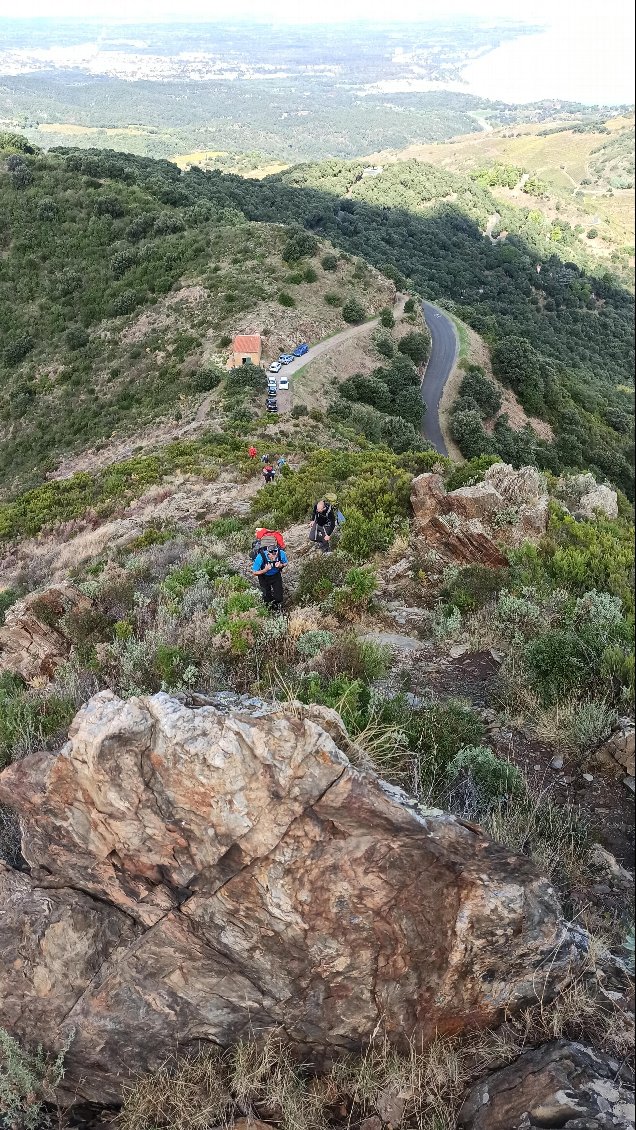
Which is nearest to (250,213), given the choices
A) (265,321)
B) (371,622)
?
(265,321)

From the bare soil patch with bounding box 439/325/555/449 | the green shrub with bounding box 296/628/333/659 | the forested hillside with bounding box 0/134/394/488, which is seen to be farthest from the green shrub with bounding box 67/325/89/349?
the green shrub with bounding box 296/628/333/659

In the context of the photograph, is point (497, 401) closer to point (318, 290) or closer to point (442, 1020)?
point (318, 290)

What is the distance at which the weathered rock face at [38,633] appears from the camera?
866cm

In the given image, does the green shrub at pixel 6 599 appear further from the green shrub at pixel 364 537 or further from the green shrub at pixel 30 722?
the green shrub at pixel 364 537

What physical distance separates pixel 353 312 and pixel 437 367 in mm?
6681

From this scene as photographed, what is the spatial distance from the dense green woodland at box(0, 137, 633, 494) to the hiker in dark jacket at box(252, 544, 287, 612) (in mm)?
24486

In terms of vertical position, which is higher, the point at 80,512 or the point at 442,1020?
the point at 442,1020

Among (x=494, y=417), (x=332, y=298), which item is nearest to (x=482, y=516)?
(x=494, y=417)

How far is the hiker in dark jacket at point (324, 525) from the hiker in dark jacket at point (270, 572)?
1.78 metres

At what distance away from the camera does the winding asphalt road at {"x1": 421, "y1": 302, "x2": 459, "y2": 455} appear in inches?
1411

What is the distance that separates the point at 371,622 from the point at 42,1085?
503 centimetres

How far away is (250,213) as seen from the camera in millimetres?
62812

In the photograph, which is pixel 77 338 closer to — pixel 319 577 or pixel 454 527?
pixel 319 577

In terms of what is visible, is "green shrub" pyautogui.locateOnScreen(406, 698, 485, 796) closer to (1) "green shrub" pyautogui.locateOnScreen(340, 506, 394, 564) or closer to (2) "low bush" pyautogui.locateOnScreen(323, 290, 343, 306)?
(1) "green shrub" pyautogui.locateOnScreen(340, 506, 394, 564)
